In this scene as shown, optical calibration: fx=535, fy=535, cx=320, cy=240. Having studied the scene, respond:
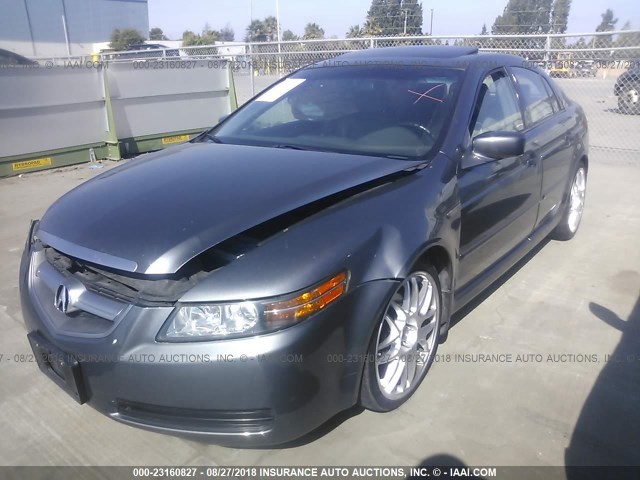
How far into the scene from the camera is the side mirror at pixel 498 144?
285 centimetres

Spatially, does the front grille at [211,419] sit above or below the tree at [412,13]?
below

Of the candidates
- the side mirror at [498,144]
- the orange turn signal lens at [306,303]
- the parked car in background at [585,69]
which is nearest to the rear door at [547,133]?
the side mirror at [498,144]

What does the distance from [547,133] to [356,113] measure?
5.37ft

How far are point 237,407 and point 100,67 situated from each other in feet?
24.8

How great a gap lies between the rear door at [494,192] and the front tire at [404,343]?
35cm

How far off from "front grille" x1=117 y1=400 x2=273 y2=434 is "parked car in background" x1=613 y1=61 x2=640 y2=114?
40.1 feet

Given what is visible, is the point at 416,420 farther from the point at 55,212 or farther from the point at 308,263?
the point at 55,212

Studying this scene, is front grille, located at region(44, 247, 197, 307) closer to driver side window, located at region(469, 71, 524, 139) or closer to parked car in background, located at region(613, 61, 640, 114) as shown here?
driver side window, located at region(469, 71, 524, 139)

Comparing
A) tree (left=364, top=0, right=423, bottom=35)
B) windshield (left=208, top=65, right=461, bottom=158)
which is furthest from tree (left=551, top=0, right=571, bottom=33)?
windshield (left=208, top=65, right=461, bottom=158)

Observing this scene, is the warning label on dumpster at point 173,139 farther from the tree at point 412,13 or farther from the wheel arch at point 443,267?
the tree at point 412,13

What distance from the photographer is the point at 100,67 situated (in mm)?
8055

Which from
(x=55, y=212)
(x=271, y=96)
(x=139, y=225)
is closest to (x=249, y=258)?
(x=139, y=225)

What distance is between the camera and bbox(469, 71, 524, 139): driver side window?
10.3 ft

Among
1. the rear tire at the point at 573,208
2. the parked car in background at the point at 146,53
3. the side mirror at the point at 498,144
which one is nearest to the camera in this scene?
the side mirror at the point at 498,144
